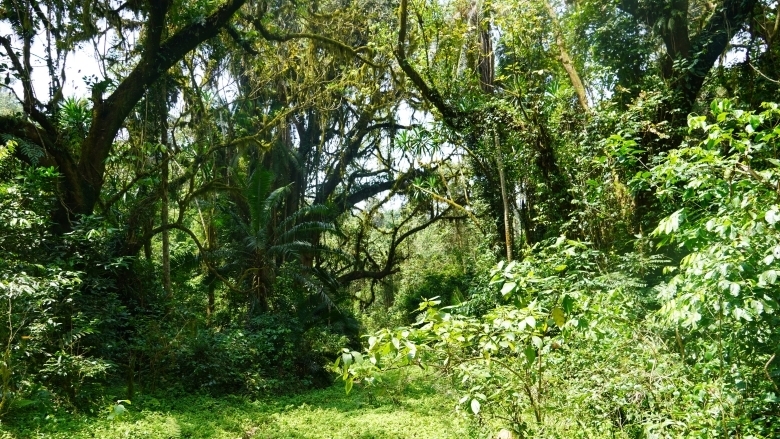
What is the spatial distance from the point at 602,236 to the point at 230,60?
867 cm

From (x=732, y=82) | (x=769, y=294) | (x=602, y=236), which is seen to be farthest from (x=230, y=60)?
(x=769, y=294)

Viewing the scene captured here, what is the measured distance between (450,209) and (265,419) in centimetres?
856

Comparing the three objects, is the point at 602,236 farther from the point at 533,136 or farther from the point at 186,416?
the point at 186,416

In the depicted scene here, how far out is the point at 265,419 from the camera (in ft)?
21.9

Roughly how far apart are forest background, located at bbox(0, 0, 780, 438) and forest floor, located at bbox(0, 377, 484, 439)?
12.2 inches

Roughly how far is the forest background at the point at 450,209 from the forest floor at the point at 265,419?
0.31 meters

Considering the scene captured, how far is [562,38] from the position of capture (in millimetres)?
9727

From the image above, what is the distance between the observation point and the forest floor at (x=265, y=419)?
5.20 m

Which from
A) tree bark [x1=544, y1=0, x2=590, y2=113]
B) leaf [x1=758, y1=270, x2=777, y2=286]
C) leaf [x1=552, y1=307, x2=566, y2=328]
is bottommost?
leaf [x1=552, y1=307, x2=566, y2=328]

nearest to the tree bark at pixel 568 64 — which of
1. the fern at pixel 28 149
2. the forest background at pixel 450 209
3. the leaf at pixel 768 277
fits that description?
the forest background at pixel 450 209

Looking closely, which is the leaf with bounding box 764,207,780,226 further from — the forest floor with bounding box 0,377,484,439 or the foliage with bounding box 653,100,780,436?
the forest floor with bounding box 0,377,484,439

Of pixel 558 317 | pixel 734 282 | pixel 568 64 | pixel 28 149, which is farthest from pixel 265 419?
pixel 568 64

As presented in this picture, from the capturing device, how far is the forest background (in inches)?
115

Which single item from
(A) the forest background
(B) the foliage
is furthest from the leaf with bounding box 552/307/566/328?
(B) the foliage
